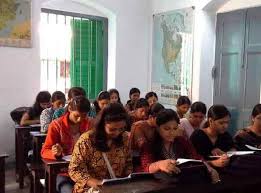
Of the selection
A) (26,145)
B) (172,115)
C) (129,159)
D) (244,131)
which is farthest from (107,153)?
Answer: (26,145)

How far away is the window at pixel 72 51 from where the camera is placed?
5.26m

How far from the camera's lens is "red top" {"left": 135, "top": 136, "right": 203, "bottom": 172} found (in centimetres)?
222

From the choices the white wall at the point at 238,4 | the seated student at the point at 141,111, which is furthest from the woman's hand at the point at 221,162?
the white wall at the point at 238,4

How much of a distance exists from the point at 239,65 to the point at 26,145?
9.42ft

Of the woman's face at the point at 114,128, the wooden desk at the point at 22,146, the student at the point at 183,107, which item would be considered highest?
the woman's face at the point at 114,128

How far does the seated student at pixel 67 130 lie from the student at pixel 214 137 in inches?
32.8

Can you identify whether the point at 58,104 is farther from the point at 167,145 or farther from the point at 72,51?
the point at 167,145

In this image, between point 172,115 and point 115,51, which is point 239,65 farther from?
point 172,115

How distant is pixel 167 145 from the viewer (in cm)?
234

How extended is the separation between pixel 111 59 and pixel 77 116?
10.2ft

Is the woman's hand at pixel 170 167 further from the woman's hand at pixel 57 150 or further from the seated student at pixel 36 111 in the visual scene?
the seated student at pixel 36 111

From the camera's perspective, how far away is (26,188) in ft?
13.0

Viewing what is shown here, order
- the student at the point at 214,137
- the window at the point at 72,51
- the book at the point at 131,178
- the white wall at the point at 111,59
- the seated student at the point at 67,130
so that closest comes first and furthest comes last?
the book at the point at 131,178
the student at the point at 214,137
the seated student at the point at 67,130
the white wall at the point at 111,59
the window at the point at 72,51

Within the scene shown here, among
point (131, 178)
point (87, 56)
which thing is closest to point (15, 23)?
point (87, 56)
